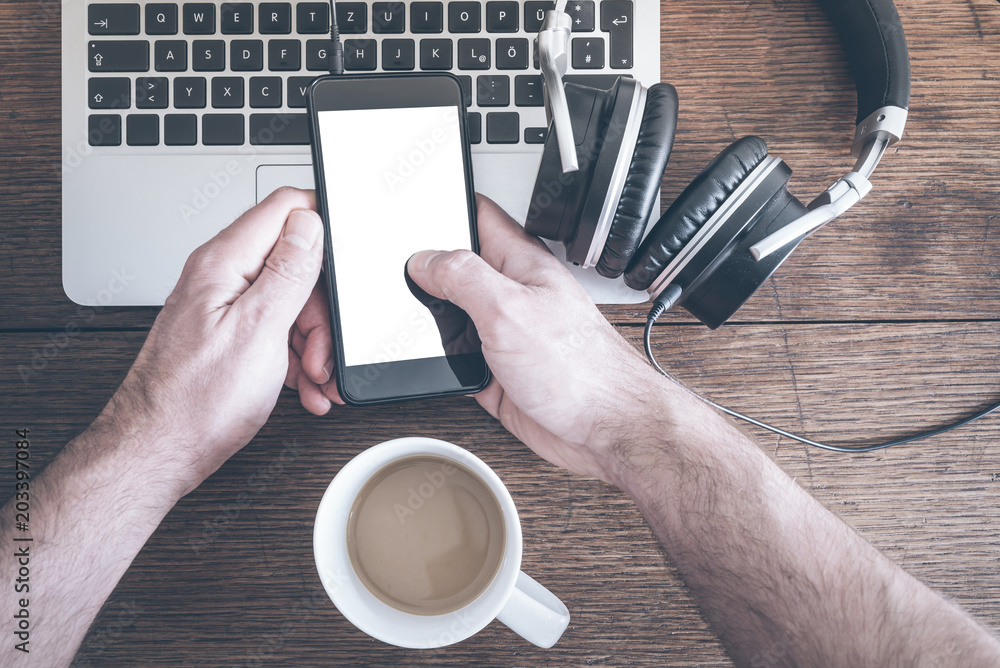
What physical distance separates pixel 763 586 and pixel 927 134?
19.0 inches

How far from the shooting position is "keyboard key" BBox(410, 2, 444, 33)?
577 millimetres

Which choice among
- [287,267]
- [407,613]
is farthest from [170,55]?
[407,613]

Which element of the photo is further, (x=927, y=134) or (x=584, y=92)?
(x=927, y=134)

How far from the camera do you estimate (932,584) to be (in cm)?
60

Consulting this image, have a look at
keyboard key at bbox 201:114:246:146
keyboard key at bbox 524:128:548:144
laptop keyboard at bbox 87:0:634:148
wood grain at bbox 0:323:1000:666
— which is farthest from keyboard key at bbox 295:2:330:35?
wood grain at bbox 0:323:1000:666

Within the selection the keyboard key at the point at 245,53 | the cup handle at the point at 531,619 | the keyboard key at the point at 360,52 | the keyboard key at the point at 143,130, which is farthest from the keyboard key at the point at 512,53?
the cup handle at the point at 531,619

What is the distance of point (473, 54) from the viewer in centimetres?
58

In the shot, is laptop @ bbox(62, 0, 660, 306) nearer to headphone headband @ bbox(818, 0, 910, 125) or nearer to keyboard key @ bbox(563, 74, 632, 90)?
keyboard key @ bbox(563, 74, 632, 90)

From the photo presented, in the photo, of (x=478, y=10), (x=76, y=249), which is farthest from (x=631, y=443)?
(x=76, y=249)

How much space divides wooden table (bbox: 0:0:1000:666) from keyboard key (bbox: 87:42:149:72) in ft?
0.25

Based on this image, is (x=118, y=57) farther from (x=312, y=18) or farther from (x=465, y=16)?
(x=465, y=16)

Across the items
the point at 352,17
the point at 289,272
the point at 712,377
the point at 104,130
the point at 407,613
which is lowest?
the point at 407,613

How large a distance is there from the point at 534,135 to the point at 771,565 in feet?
1.42

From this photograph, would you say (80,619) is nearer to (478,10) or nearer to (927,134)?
(478,10)
